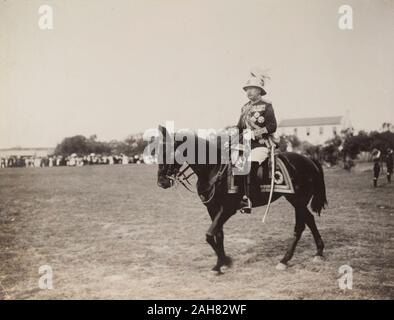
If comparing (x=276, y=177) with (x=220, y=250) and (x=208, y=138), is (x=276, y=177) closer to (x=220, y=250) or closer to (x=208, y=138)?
(x=208, y=138)

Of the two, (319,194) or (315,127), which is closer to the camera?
(319,194)

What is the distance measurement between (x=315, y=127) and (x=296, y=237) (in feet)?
4.25

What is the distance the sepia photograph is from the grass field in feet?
0.05

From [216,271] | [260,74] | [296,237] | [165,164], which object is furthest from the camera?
[260,74]

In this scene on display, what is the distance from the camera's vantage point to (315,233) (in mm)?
4523

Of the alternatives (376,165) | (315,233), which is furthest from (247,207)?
(376,165)

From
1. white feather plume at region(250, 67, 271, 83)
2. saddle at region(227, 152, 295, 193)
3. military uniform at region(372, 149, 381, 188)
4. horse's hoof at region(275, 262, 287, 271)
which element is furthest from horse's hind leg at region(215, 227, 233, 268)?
military uniform at region(372, 149, 381, 188)

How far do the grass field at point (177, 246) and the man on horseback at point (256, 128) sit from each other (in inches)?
18.7

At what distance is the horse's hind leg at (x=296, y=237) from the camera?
442cm

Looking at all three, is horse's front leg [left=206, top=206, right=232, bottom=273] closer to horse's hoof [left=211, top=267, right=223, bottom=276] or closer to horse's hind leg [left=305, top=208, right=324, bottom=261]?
horse's hoof [left=211, top=267, right=223, bottom=276]

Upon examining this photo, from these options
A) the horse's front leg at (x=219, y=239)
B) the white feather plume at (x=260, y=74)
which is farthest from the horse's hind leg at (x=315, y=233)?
the white feather plume at (x=260, y=74)

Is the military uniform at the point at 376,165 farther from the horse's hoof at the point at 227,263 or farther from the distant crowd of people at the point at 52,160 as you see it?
the distant crowd of people at the point at 52,160

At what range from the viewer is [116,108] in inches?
193

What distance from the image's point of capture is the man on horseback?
439 cm
